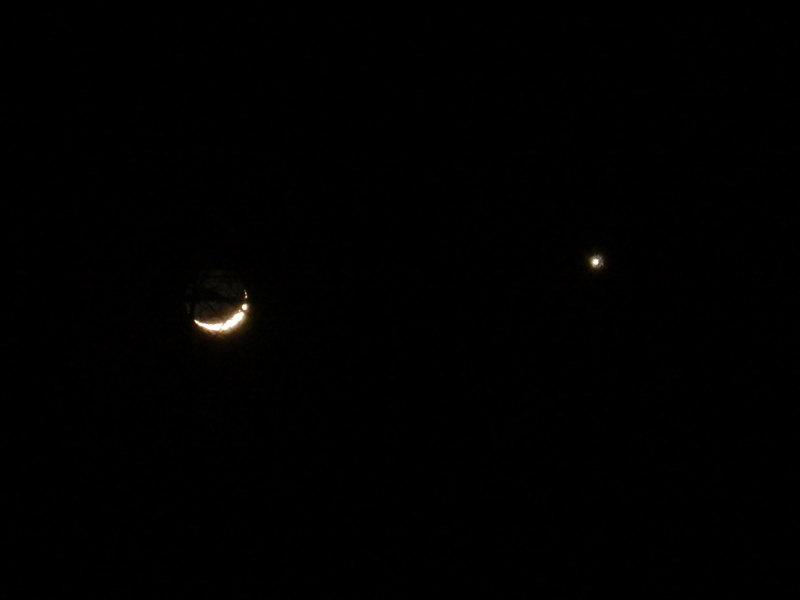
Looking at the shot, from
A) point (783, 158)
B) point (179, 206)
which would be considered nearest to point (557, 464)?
point (783, 158)

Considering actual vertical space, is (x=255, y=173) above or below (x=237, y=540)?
above

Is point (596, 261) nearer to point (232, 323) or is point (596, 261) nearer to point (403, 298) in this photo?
point (403, 298)

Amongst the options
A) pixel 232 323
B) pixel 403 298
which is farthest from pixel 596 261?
pixel 232 323

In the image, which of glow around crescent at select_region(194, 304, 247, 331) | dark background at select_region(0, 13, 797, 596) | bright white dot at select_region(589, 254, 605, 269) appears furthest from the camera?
bright white dot at select_region(589, 254, 605, 269)

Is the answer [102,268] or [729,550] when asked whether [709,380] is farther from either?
[102,268]

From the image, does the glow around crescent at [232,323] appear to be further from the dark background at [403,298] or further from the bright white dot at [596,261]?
the bright white dot at [596,261]

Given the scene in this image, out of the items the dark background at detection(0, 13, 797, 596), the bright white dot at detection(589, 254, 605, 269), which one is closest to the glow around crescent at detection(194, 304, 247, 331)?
the dark background at detection(0, 13, 797, 596)

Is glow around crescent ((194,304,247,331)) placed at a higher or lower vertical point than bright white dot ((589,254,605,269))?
lower

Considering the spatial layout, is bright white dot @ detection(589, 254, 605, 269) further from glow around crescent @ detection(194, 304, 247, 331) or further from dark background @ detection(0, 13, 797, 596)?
glow around crescent @ detection(194, 304, 247, 331)

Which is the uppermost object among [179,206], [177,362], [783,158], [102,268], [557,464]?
[783,158]
